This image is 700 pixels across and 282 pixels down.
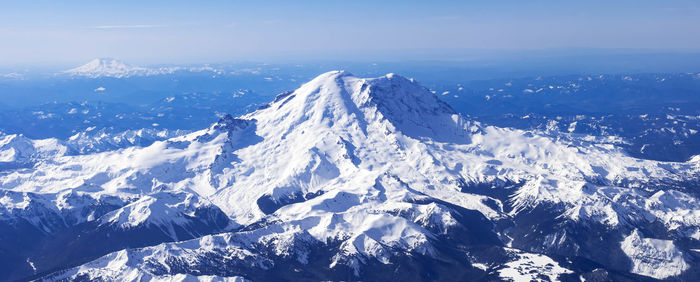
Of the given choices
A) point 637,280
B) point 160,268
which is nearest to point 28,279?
point 160,268

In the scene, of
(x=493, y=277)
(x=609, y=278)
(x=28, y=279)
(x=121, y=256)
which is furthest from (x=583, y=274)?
Answer: (x=28, y=279)

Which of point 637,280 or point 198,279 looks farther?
point 637,280

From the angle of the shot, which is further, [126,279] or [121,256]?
[121,256]

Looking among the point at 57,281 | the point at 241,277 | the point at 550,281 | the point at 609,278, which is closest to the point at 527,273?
the point at 550,281

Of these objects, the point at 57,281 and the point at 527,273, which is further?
the point at 527,273

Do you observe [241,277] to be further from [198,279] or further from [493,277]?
[493,277]

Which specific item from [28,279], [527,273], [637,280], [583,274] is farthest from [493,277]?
[28,279]

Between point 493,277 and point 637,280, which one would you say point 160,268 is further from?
point 637,280

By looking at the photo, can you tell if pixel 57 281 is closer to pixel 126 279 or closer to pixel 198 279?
pixel 126 279
